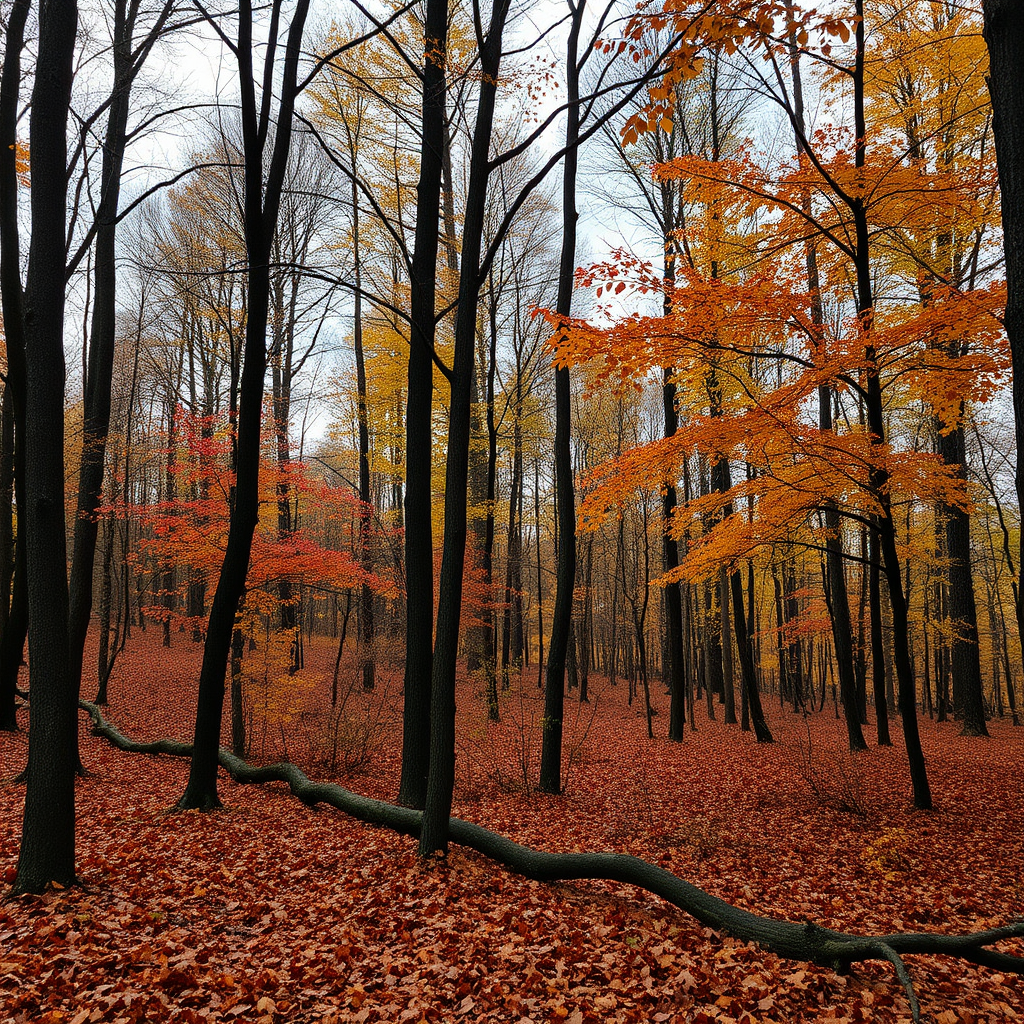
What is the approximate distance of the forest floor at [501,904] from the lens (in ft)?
10.5

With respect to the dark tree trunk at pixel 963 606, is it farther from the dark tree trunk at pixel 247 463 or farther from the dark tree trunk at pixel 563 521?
the dark tree trunk at pixel 247 463

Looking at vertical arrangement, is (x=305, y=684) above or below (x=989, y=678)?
above

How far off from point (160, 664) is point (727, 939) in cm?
1957

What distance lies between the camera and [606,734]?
14.6 meters

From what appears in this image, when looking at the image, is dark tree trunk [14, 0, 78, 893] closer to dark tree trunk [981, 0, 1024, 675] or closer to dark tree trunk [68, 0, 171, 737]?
dark tree trunk [68, 0, 171, 737]

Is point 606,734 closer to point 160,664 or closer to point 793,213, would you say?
point 793,213

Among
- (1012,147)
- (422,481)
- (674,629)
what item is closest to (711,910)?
(1012,147)

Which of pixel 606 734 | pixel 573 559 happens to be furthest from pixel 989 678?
pixel 573 559

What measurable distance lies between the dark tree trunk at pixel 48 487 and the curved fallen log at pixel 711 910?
307 centimetres

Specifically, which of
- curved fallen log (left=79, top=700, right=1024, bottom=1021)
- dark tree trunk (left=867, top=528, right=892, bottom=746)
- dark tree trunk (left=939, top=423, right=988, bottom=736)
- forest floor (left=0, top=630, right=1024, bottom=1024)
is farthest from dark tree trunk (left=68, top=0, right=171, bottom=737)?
dark tree trunk (left=939, top=423, right=988, bottom=736)

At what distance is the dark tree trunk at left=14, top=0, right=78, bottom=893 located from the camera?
423 centimetres

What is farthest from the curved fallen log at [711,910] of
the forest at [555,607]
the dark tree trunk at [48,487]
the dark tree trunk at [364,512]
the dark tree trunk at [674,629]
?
the dark tree trunk at [364,512]

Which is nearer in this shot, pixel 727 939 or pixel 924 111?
pixel 727 939

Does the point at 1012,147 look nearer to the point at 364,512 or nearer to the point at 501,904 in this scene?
the point at 501,904
